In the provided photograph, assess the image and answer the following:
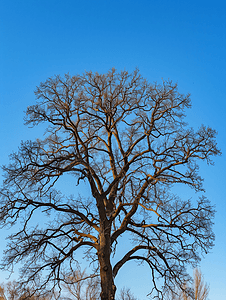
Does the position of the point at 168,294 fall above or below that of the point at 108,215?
below

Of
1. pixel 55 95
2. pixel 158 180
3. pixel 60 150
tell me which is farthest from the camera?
pixel 60 150

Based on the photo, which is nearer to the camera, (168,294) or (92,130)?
(168,294)

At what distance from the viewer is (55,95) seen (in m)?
13.1

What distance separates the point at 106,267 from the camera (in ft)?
37.8

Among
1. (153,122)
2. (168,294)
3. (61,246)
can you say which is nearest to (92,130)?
Result: (153,122)

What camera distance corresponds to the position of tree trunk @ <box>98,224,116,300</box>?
11.2 m

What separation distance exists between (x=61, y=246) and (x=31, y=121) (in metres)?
5.03

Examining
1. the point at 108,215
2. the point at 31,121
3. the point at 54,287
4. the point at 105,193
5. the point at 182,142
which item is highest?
the point at 182,142

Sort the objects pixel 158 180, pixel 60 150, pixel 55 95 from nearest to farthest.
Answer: pixel 158 180 → pixel 55 95 → pixel 60 150

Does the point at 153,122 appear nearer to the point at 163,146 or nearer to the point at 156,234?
the point at 163,146

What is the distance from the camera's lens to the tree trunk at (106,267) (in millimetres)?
11242

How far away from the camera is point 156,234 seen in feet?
42.3

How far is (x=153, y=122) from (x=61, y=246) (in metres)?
6.28

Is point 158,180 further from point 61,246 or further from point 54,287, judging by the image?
point 54,287
